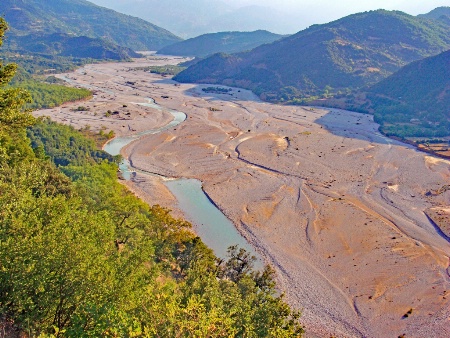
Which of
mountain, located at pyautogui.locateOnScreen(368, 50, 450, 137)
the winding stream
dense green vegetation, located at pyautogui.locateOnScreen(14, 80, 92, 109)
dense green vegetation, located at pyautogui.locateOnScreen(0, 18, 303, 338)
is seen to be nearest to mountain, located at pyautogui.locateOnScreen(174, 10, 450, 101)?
mountain, located at pyautogui.locateOnScreen(368, 50, 450, 137)

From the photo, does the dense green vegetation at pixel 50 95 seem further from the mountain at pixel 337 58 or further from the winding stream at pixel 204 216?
the mountain at pixel 337 58

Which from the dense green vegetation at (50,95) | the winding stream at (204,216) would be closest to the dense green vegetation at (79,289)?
the winding stream at (204,216)

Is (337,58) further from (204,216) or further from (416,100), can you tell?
(204,216)

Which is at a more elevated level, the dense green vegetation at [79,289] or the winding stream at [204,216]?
the dense green vegetation at [79,289]

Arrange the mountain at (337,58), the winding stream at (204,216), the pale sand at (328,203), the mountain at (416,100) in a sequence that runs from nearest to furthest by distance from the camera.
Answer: the pale sand at (328,203)
the winding stream at (204,216)
the mountain at (416,100)
the mountain at (337,58)

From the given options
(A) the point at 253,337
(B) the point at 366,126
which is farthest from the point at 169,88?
(A) the point at 253,337

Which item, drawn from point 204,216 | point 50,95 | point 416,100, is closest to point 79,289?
point 204,216

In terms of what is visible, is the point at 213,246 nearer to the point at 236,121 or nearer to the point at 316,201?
the point at 316,201
